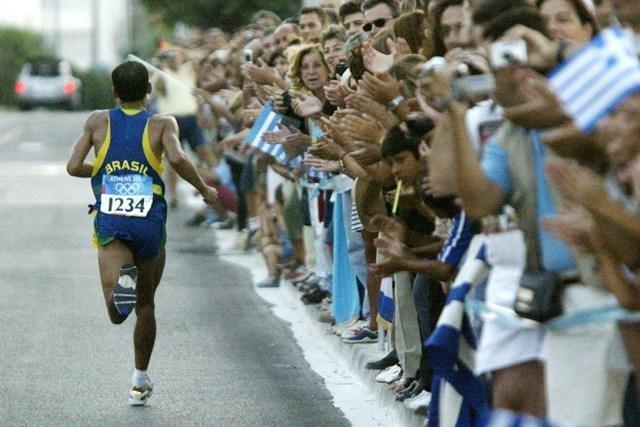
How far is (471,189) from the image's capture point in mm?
6406

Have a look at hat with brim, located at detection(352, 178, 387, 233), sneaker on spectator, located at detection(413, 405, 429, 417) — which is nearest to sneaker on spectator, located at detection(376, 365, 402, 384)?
hat with brim, located at detection(352, 178, 387, 233)

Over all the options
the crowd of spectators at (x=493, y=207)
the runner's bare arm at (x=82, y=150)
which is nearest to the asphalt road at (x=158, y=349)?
the crowd of spectators at (x=493, y=207)

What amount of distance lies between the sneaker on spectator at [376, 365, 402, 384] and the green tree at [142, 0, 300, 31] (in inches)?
1376

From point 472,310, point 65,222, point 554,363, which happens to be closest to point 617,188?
point 554,363

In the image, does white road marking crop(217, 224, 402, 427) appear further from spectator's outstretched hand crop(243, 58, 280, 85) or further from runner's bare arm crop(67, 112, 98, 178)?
runner's bare arm crop(67, 112, 98, 178)

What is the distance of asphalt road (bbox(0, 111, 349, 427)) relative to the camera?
1031 centimetres

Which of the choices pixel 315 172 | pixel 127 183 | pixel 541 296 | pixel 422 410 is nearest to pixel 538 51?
pixel 541 296

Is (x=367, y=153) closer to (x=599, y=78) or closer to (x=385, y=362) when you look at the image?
(x=385, y=362)

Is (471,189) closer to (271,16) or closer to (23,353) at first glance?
(23,353)

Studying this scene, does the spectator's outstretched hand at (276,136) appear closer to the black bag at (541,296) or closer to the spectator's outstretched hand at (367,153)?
the spectator's outstretched hand at (367,153)

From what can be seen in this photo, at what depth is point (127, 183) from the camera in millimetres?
10484

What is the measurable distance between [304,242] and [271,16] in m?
4.87

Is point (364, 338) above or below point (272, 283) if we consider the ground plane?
above

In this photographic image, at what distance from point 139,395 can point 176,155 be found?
1330 mm
